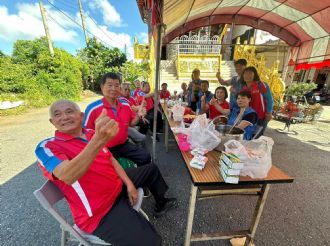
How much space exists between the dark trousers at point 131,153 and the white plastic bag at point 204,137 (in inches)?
32.0

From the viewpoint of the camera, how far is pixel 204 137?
174 centimetres

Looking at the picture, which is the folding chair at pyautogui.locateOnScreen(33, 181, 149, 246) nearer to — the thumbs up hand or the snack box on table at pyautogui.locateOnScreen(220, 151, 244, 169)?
the thumbs up hand

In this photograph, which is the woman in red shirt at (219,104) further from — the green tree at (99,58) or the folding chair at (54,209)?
the green tree at (99,58)

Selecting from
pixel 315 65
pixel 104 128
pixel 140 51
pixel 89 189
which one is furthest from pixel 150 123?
pixel 140 51

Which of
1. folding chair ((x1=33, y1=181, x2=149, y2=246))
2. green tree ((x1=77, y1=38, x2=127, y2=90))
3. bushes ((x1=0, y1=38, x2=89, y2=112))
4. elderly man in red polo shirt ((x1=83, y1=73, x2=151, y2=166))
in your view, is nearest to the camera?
folding chair ((x1=33, y1=181, x2=149, y2=246))

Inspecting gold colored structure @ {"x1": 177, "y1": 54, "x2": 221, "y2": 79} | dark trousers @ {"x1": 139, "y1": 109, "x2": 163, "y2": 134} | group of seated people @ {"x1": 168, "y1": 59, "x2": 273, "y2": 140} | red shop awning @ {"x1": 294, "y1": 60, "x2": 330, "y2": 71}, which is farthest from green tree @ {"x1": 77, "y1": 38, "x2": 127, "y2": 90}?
group of seated people @ {"x1": 168, "y1": 59, "x2": 273, "y2": 140}

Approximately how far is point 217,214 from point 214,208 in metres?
0.10

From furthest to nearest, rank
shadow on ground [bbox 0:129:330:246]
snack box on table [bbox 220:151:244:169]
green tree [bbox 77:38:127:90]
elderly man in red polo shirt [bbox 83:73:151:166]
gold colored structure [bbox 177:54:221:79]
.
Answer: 1. green tree [bbox 77:38:127:90]
2. gold colored structure [bbox 177:54:221:79]
3. elderly man in red polo shirt [bbox 83:73:151:166]
4. shadow on ground [bbox 0:129:330:246]
5. snack box on table [bbox 220:151:244:169]

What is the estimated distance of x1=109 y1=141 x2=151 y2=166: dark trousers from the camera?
7.68 feet

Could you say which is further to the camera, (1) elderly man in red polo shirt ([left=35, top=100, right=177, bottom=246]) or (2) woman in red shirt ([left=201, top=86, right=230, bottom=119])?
(2) woman in red shirt ([left=201, top=86, right=230, bottom=119])

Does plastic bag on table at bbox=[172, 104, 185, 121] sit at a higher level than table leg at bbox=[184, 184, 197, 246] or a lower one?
higher

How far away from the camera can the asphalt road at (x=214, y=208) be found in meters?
1.91

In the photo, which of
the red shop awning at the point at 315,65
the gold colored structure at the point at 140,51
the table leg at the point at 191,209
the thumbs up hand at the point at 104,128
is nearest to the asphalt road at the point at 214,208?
the table leg at the point at 191,209

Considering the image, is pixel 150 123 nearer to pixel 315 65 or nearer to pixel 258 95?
pixel 258 95
